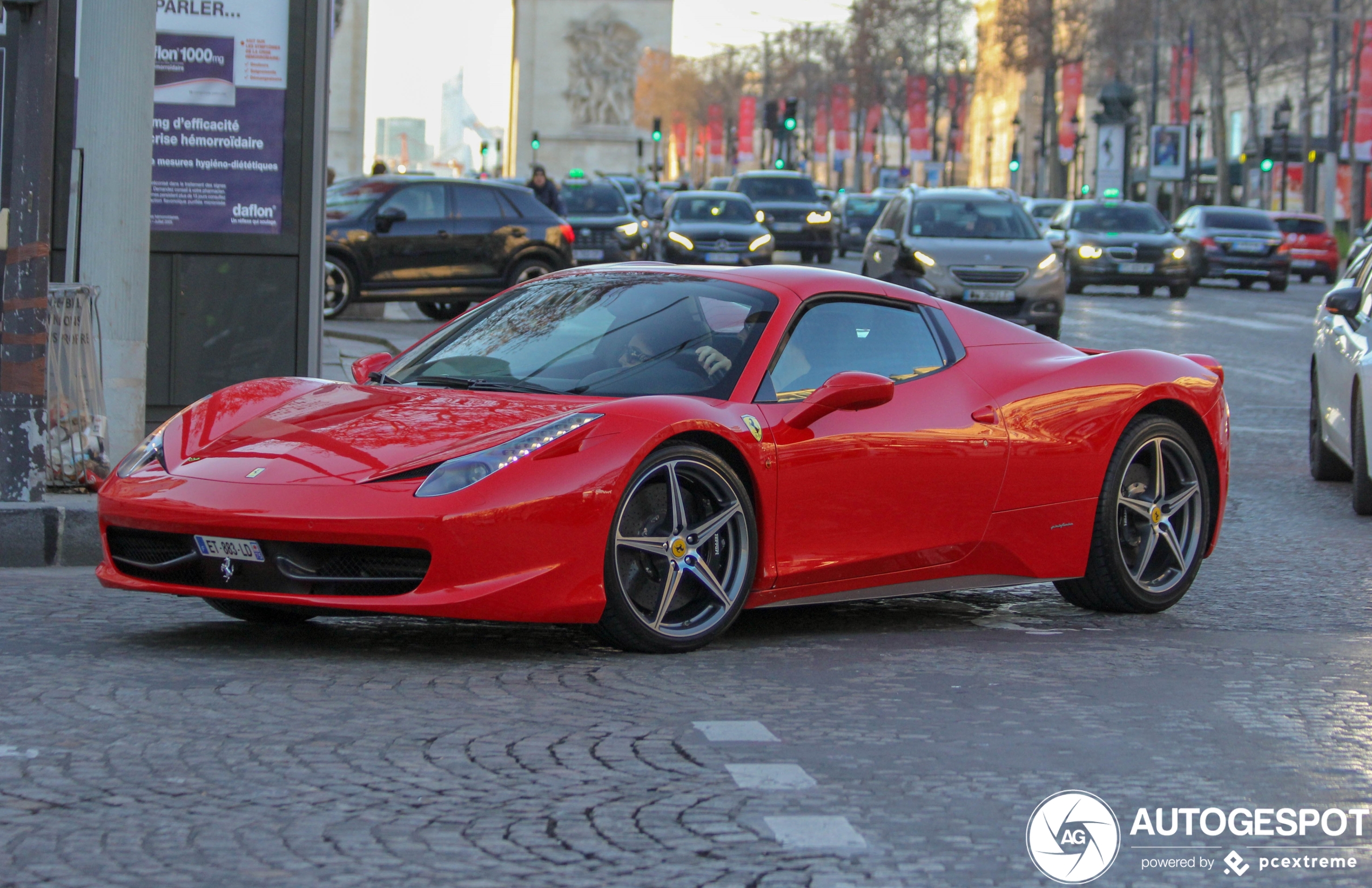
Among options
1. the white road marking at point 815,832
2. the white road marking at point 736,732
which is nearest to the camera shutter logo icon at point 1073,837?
the white road marking at point 815,832

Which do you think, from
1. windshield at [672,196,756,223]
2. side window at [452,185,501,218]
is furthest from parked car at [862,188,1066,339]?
windshield at [672,196,756,223]

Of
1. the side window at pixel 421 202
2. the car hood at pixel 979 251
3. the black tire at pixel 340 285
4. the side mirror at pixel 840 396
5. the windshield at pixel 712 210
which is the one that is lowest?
the side mirror at pixel 840 396

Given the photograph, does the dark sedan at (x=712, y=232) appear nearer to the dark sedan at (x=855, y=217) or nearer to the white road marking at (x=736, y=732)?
the dark sedan at (x=855, y=217)

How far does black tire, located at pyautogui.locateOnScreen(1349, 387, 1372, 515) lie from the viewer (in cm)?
1006

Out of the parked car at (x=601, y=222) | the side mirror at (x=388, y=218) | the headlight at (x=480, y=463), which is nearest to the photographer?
the headlight at (x=480, y=463)

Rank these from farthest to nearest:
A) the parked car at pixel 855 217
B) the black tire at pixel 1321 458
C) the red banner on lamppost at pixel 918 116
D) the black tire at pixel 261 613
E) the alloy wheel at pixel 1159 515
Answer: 1. the red banner on lamppost at pixel 918 116
2. the parked car at pixel 855 217
3. the black tire at pixel 1321 458
4. the alloy wheel at pixel 1159 515
5. the black tire at pixel 261 613

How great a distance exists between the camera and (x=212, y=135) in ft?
34.6

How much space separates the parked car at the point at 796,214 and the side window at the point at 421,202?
1747cm

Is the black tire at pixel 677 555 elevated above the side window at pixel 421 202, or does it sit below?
below

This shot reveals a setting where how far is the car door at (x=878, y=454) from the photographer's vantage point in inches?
241

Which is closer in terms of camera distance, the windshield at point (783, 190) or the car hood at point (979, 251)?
the car hood at point (979, 251)

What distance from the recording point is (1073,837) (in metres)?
4.03

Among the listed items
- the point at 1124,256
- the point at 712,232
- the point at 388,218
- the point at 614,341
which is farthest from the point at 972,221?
the point at 614,341

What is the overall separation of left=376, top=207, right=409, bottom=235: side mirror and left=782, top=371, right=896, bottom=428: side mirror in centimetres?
1691
